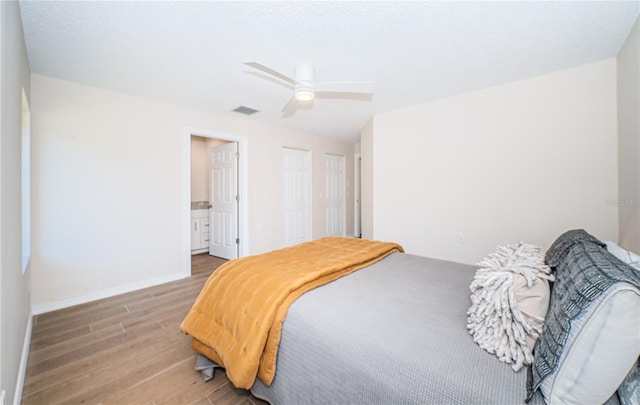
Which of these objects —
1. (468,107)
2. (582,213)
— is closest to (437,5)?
(468,107)

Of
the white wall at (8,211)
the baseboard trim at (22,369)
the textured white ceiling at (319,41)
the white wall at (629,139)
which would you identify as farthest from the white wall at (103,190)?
the white wall at (629,139)

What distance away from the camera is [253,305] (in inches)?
54.9

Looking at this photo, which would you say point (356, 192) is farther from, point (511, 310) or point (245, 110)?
point (511, 310)

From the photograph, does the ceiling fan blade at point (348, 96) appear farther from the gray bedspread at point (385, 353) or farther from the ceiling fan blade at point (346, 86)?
the gray bedspread at point (385, 353)

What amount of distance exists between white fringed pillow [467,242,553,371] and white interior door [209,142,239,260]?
3.74 m

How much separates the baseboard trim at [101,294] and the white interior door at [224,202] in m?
0.97

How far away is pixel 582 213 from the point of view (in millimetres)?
2557

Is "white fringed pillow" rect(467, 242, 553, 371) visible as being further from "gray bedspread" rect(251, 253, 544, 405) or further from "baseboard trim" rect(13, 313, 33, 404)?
"baseboard trim" rect(13, 313, 33, 404)

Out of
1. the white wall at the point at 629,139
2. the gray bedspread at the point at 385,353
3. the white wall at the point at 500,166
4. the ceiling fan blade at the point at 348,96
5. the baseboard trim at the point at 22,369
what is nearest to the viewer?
the gray bedspread at the point at 385,353

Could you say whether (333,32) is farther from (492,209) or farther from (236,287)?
(492,209)

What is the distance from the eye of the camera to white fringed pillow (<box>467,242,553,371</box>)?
3.10 feet

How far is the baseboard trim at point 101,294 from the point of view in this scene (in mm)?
2588

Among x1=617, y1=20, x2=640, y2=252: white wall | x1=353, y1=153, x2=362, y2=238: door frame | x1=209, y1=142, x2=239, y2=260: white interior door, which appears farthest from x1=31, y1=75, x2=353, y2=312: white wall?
x1=617, y1=20, x2=640, y2=252: white wall

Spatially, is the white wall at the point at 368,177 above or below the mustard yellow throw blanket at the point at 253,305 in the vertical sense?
above
